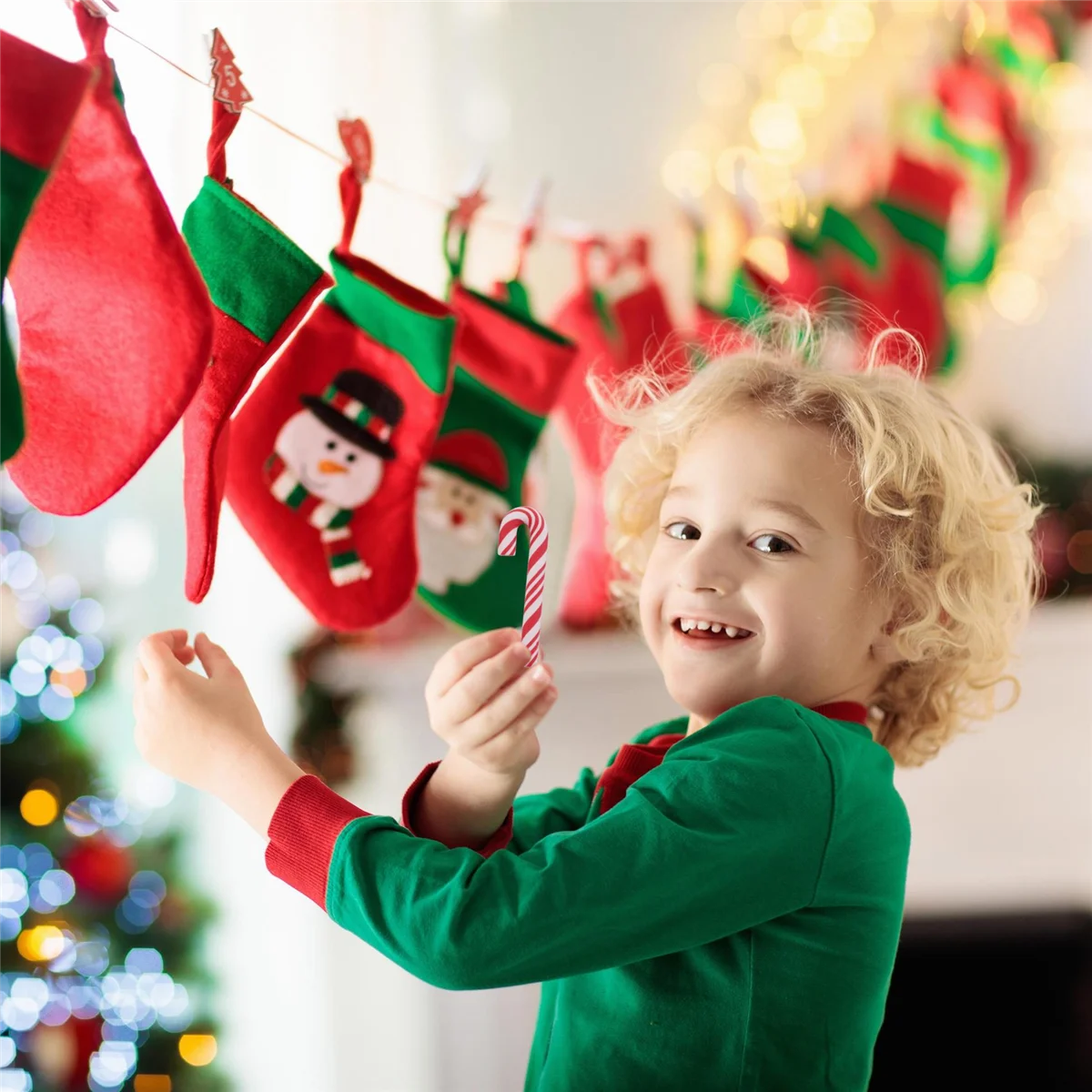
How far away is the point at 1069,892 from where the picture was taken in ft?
7.24

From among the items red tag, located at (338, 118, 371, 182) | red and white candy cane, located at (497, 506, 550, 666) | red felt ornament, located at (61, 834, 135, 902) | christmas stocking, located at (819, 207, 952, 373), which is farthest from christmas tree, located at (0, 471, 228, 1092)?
christmas stocking, located at (819, 207, 952, 373)

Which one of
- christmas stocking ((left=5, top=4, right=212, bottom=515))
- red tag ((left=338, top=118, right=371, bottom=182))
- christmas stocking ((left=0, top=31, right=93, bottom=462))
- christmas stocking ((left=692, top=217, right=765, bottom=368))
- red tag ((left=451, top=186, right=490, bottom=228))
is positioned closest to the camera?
christmas stocking ((left=0, top=31, right=93, bottom=462))

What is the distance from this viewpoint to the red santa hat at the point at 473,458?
4.58ft

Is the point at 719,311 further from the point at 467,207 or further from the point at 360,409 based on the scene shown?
the point at 360,409

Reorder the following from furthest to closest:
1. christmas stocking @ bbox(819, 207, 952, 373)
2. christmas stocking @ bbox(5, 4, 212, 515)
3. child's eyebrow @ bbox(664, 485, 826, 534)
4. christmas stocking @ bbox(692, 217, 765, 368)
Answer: christmas stocking @ bbox(819, 207, 952, 373)
christmas stocking @ bbox(692, 217, 765, 368)
child's eyebrow @ bbox(664, 485, 826, 534)
christmas stocking @ bbox(5, 4, 212, 515)

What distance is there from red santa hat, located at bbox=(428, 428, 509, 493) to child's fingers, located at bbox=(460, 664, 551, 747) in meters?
0.66

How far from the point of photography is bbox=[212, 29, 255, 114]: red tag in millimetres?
913

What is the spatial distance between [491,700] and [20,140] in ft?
1.49

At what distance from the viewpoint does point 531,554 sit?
2.84 ft

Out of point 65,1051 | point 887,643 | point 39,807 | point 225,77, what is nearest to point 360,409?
point 225,77

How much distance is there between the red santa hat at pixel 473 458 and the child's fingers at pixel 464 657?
24.6 inches

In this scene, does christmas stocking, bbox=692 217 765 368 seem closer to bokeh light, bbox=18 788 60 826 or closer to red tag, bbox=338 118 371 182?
red tag, bbox=338 118 371 182

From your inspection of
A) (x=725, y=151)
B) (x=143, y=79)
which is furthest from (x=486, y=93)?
(x=143, y=79)

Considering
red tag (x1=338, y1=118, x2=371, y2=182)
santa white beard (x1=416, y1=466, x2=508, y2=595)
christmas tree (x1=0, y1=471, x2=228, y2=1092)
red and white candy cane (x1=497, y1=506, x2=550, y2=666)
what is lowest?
christmas tree (x1=0, y1=471, x2=228, y2=1092)
